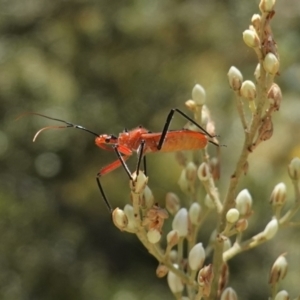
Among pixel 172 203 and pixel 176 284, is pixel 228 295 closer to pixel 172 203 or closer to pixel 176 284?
pixel 176 284

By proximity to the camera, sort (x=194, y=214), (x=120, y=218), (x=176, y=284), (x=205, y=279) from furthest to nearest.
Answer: (x=194, y=214), (x=176, y=284), (x=120, y=218), (x=205, y=279)

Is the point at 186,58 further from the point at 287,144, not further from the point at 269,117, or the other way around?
the point at 269,117

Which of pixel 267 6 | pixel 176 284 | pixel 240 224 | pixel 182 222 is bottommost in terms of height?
pixel 176 284

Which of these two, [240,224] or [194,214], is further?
[194,214]

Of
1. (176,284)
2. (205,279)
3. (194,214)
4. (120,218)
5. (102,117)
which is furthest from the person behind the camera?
(102,117)

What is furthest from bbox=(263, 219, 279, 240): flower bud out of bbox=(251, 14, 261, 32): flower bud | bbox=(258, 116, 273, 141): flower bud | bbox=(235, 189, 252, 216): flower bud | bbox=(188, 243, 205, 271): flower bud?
bbox=(251, 14, 261, 32): flower bud

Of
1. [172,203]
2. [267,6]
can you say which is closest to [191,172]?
[172,203]

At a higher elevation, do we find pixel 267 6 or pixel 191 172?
pixel 267 6

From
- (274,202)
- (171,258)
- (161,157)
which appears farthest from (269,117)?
(161,157)
